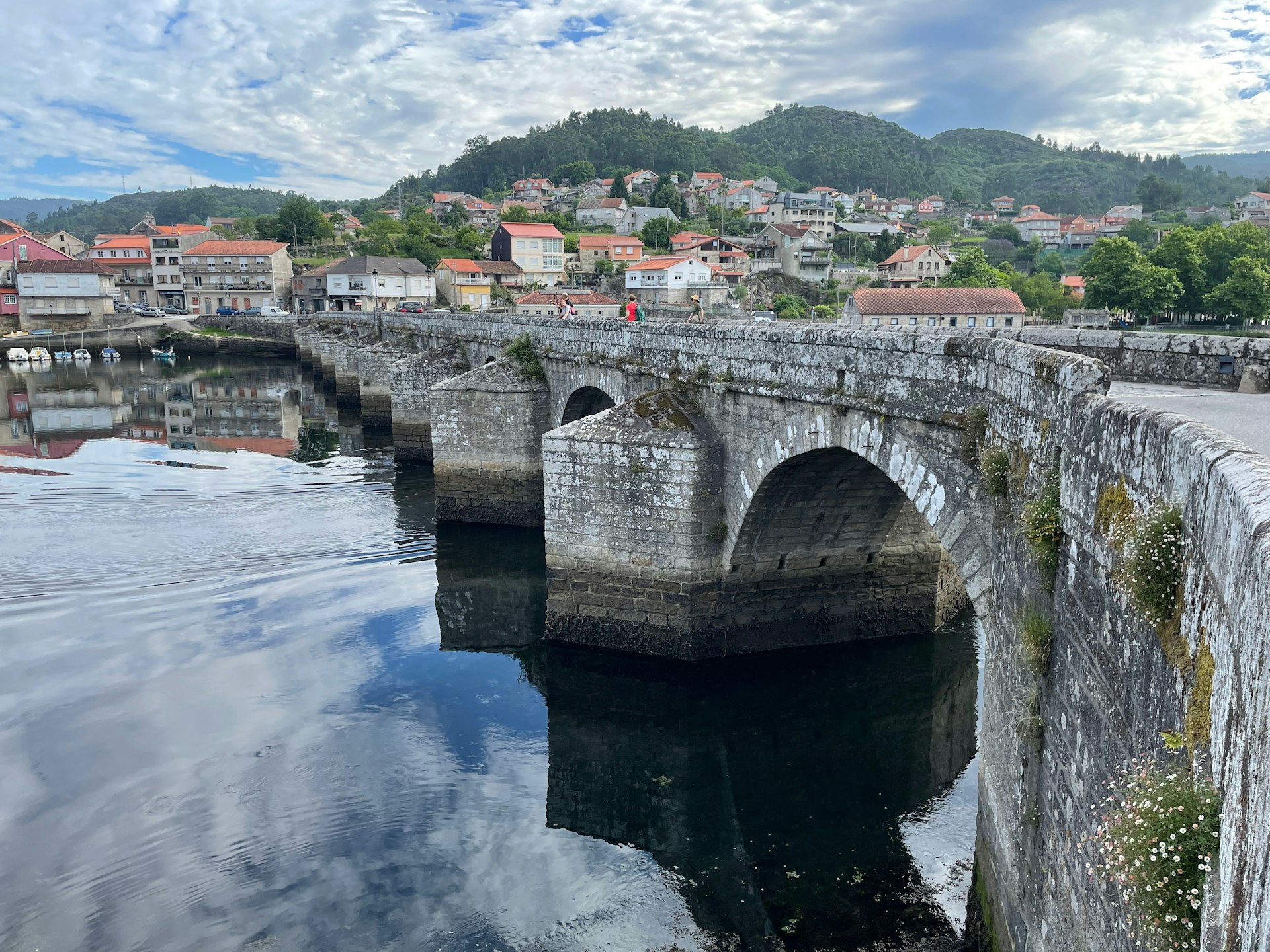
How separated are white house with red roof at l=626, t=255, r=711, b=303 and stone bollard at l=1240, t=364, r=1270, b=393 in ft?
202

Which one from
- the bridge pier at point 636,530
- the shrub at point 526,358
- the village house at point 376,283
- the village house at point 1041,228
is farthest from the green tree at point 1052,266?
the bridge pier at point 636,530

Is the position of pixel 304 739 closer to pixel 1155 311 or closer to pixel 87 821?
pixel 87 821

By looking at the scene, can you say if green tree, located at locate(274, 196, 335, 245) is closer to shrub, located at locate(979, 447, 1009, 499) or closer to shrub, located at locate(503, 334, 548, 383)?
shrub, located at locate(503, 334, 548, 383)

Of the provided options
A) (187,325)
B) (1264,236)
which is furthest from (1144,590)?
(187,325)

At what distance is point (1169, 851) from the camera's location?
3527 millimetres

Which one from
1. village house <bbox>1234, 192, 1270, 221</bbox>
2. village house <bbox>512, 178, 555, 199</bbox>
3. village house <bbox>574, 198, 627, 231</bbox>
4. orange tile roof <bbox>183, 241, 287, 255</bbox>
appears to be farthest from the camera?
village house <bbox>512, 178, 555, 199</bbox>

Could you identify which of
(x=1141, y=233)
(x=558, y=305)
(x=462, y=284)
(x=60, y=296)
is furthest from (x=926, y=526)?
(x=1141, y=233)

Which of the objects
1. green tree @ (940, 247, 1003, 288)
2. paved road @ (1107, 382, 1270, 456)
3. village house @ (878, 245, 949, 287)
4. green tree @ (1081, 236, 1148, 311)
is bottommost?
paved road @ (1107, 382, 1270, 456)

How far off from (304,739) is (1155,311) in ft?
129

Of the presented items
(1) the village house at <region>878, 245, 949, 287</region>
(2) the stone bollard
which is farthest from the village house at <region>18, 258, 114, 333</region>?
(2) the stone bollard

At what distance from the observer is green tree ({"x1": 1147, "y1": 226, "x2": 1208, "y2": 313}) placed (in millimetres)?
42938

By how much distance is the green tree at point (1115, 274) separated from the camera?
40.7 metres

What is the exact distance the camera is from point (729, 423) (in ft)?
49.3

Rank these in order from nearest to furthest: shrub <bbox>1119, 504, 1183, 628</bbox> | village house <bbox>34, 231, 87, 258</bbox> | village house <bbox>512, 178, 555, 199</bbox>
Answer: shrub <bbox>1119, 504, 1183, 628</bbox>
village house <bbox>34, 231, 87, 258</bbox>
village house <bbox>512, 178, 555, 199</bbox>
